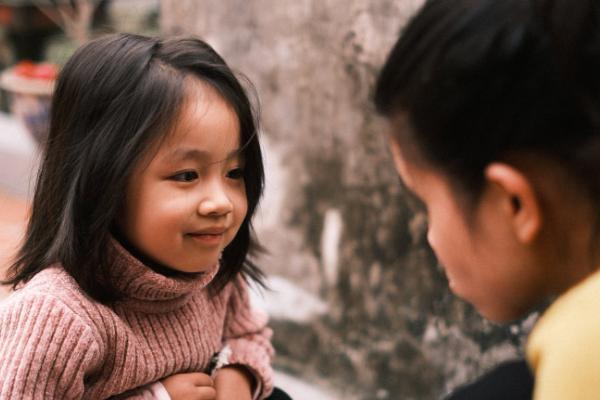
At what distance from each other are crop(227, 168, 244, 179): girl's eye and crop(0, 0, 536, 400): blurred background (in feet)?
2.99

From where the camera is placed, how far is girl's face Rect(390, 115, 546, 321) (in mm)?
974

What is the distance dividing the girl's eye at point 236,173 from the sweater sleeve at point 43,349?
1.22ft

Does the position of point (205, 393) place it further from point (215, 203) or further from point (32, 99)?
point (32, 99)

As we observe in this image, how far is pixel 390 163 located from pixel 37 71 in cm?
299

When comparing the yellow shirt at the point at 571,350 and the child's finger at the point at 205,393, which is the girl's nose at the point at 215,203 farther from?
the yellow shirt at the point at 571,350

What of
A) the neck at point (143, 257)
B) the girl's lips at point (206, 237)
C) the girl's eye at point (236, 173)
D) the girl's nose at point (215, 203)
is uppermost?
the girl's eye at point (236, 173)

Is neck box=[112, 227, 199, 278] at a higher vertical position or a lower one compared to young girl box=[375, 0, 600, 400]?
lower

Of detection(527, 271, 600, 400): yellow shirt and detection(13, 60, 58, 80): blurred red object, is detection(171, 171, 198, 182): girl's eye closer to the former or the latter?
detection(527, 271, 600, 400): yellow shirt

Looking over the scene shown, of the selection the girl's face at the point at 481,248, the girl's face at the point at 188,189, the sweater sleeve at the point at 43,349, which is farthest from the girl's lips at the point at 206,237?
the girl's face at the point at 481,248

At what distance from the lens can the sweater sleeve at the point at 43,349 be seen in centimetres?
128

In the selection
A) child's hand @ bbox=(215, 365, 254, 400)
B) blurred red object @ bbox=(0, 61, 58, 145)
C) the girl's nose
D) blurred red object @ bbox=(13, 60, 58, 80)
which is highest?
the girl's nose

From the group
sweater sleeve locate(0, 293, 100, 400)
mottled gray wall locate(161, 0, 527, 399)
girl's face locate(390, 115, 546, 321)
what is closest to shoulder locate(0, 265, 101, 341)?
sweater sleeve locate(0, 293, 100, 400)

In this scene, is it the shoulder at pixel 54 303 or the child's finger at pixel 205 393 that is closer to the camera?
the shoulder at pixel 54 303

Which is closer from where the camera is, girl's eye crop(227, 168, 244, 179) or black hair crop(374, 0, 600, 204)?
black hair crop(374, 0, 600, 204)
